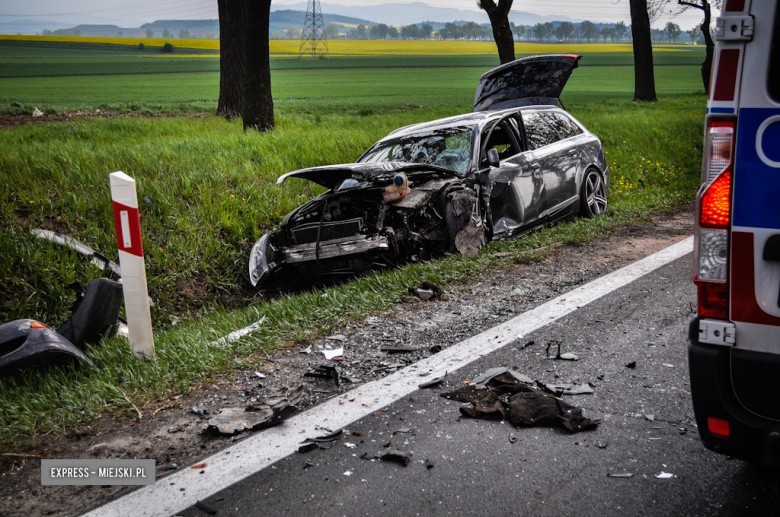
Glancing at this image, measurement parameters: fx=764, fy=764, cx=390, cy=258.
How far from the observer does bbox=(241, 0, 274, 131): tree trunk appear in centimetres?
1401

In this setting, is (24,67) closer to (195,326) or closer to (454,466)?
(195,326)

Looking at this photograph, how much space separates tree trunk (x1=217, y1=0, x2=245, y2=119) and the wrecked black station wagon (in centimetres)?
697

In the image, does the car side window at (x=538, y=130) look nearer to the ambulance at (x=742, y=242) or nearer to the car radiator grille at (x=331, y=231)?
the car radiator grille at (x=331, y=231)

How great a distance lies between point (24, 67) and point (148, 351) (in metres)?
44.1

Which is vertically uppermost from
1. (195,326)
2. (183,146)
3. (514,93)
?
(514,93)

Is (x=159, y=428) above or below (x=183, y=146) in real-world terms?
below

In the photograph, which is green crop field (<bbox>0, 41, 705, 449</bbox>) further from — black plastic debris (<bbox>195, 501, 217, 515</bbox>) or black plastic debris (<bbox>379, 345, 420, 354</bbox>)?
black plastic debris (<bbox>195, 501, 217, 515</bbox>)

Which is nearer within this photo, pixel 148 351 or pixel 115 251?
pixel 148 351

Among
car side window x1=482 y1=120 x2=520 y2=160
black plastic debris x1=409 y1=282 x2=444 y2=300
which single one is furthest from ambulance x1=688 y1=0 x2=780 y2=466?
car side window x1=482 y1=120 x2=520 y2=160

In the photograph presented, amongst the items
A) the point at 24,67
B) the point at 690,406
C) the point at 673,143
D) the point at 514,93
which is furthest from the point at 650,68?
the point at 24,67

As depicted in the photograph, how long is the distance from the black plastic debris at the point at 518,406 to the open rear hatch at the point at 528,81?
6.63 m

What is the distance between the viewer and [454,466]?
11.0 ft

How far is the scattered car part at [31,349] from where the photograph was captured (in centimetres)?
465

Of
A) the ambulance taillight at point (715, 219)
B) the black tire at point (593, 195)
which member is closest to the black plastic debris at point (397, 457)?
the ambulance taillight at point (715, 219)
